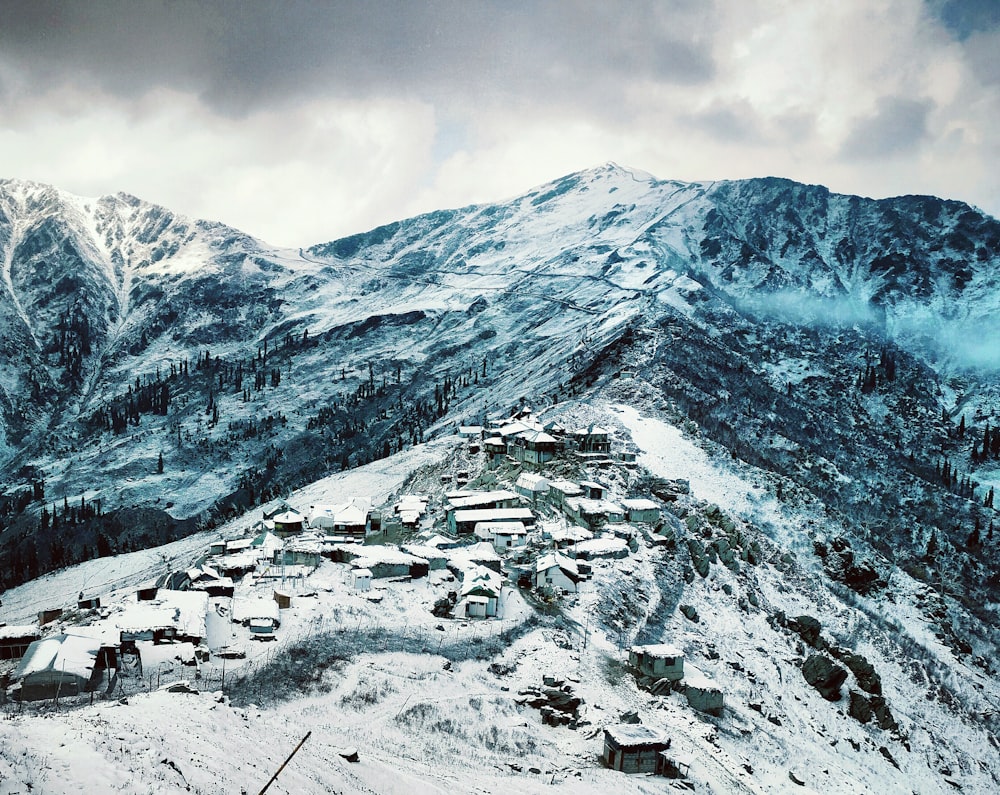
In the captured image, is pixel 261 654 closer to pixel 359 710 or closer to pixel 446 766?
pixel 359 710

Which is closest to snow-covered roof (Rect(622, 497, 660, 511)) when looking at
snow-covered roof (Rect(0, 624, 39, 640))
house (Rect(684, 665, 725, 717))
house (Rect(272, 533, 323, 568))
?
house (Rect(684, 665, 725, 717))

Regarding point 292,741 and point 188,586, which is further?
point 188,586

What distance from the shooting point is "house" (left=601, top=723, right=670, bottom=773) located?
31031 millimetres

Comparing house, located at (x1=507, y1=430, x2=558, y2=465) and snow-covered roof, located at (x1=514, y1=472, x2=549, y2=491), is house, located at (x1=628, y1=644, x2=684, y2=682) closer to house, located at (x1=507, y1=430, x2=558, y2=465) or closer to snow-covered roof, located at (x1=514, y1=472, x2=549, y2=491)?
snow-covered roof, located at (x1=514, y1=472, x2=549, y2=491)

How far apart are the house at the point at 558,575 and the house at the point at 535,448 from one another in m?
30.5

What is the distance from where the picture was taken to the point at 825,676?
174 ft

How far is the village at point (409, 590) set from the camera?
3228 centimetres

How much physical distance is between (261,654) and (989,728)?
5612 cm

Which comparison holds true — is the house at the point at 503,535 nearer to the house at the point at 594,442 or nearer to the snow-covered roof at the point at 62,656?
the house at the point at 594,442

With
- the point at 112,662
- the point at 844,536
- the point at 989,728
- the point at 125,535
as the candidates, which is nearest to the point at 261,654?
the point at 112,662

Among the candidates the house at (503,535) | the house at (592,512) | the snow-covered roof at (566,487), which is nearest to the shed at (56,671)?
the house at (503,535)

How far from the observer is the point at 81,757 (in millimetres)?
20609

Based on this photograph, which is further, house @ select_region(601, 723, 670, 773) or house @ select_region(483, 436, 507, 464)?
house @ select_region(483, 436, 507, 464)

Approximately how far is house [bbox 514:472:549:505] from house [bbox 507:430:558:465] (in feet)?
23.0
